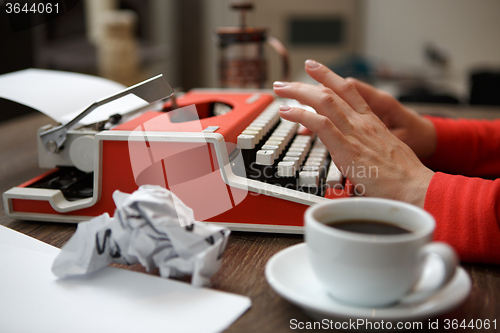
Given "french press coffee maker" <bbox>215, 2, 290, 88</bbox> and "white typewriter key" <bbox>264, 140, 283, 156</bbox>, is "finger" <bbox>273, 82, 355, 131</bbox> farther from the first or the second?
"french press coffee maker" <bbox>215, 2, 290, 88</bbox>

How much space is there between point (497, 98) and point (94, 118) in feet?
6.40

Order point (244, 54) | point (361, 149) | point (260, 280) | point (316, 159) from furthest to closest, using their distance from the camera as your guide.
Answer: point (244, 54), point (316, 159), point (361, 149), point (260, 280)

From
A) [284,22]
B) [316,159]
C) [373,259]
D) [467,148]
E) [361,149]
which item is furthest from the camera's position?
[284,22]

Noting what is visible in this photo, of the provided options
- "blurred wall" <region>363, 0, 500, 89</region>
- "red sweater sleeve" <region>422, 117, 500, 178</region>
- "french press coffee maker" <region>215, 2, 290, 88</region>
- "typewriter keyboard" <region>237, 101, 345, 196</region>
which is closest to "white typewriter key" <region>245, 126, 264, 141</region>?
"typewriter keyboard" <region>237, 101, 345, 196</region>

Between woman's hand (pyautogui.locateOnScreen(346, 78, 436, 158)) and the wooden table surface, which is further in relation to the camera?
woman's hand (pyautogui.locateOnScreen(346, 78, 436, 158))

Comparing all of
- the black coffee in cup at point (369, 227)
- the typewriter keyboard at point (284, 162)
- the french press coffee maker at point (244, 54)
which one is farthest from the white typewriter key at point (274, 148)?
the french press coffee maker at point (244, 54)

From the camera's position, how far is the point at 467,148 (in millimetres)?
826

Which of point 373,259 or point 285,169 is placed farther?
point 285,169

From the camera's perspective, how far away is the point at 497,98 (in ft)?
6.60

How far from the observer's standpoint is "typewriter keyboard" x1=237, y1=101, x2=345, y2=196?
59 cm

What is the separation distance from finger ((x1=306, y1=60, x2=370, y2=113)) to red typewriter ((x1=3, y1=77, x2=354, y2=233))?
103 mm

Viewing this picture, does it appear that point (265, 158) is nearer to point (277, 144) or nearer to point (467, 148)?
point (277, 144)

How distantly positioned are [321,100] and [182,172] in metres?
0.21

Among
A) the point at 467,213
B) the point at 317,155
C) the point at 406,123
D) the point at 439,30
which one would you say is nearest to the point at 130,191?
the point at 317,155
